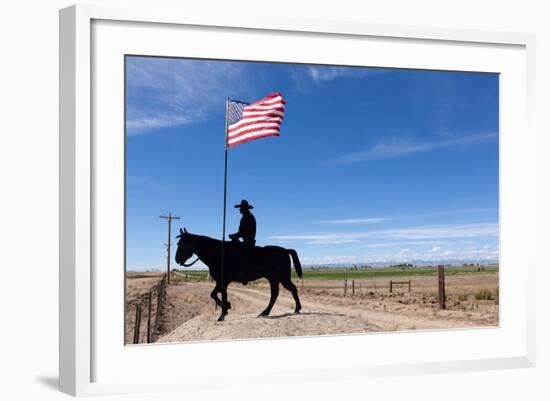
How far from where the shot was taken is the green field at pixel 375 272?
26.2ft

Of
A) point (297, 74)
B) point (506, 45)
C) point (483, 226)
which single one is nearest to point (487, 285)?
point (483, 226)

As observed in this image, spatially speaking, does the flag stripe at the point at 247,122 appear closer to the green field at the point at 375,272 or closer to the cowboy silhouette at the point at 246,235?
the cowboy silhouette at the point at 246,235

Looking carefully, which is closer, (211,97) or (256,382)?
(256,382)

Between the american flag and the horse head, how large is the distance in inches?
49.3

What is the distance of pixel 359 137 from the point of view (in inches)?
320

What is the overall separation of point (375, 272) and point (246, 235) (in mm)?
2125

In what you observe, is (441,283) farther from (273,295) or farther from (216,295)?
(216,295)

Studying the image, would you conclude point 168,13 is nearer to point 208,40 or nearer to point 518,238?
point 208,40

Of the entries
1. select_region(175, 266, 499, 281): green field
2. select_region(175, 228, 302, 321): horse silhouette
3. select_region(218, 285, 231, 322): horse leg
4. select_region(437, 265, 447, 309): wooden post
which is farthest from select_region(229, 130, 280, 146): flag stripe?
select_region(437, 265, 447, 309): wooden post

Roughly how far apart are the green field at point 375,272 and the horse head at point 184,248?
0.25m

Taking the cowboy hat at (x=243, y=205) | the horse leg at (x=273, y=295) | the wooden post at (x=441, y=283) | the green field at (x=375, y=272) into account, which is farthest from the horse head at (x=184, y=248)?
the wooden post at (x=441, y=283)

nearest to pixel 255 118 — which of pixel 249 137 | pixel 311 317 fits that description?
pixel 249 137

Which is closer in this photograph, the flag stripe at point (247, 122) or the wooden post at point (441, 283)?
the flag stripe at point (247, 122)

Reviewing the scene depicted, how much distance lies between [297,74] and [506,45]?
274cm
